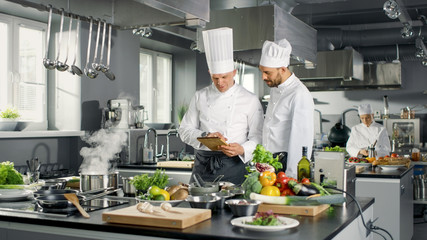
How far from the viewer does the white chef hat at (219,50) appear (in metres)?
3.78

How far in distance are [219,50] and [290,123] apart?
0.76 m

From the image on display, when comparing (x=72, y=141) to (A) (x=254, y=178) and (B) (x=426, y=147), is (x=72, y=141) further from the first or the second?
(B) (x=426, y=147)

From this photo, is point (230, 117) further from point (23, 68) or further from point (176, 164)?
point (23, 68)

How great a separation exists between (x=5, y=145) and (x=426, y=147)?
24.2ft

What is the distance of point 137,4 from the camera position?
10.8 ft

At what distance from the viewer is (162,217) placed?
2002mm

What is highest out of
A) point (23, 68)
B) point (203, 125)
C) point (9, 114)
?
point (23, 68)

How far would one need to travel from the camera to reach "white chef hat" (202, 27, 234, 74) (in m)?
3.78

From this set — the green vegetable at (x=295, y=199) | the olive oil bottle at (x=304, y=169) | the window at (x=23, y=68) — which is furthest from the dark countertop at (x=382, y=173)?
the window at (x=23, y=68)

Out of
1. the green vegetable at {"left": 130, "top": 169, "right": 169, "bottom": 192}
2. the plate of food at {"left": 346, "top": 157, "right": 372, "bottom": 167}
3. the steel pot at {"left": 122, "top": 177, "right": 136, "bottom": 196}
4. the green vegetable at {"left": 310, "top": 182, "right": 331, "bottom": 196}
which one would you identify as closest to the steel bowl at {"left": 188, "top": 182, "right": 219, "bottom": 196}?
the green vegetable at {"left": 130, "top": 169, "right": 169, "bottom": 192}

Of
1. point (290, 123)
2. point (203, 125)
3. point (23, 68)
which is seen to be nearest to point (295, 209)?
point (290, 123)

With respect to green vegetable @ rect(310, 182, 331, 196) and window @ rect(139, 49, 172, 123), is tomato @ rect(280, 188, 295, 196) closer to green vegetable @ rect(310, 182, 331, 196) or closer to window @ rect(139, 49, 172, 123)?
green vegetable @ rect(310, 182, 331, 196)

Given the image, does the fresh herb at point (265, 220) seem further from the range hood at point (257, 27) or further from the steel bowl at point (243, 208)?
the range hood at point (257, 27)

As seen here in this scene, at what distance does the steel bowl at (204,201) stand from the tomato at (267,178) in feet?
0.80
